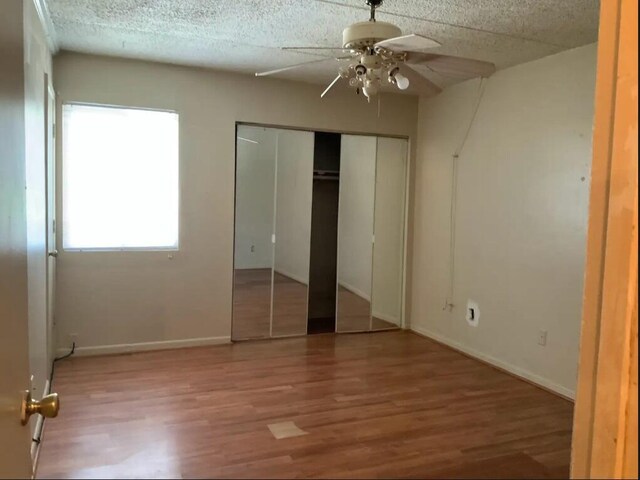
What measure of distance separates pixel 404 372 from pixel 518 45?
2.66 meters

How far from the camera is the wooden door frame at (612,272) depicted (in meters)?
0.62

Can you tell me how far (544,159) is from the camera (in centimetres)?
411

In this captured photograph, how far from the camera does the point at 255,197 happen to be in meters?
5.12

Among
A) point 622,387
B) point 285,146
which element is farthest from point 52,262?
point 622,387

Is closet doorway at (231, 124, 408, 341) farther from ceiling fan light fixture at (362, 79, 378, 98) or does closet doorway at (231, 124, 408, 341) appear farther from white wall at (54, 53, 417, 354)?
ceiling fan light fixture at (362, 79, 378, 98)

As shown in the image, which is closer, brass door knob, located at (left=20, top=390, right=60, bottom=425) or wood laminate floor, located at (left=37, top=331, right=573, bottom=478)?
brass door knob, located at (left=20, top=390, right=60, bottom=425)

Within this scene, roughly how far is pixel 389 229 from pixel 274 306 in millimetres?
1513

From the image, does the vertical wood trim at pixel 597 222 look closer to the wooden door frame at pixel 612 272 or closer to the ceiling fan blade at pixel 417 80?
the wooden door frame at pixel 612 272

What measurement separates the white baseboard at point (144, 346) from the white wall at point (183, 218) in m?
0.02

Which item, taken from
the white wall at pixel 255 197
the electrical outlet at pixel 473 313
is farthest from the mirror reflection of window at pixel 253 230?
the electrical outlet at pixel 473 313

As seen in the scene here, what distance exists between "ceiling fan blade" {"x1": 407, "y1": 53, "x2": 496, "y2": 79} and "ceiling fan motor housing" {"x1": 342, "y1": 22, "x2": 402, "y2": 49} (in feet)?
0.76

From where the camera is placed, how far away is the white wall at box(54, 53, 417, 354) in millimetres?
4488

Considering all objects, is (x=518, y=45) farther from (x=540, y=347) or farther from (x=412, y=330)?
(x=412, y=330)

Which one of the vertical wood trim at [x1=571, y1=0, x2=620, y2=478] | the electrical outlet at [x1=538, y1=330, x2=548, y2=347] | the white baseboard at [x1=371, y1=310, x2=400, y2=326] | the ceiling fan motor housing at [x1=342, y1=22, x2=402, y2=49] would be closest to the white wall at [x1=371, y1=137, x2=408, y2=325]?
the white baseboard at [x1=371, y1=310, x2=400, y2=326]
